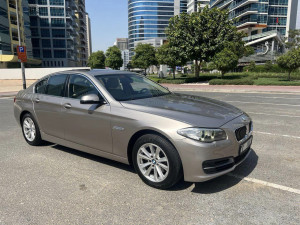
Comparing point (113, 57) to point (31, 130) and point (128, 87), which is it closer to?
point (31, 130)

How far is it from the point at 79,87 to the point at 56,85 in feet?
2.30

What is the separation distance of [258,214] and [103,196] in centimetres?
185

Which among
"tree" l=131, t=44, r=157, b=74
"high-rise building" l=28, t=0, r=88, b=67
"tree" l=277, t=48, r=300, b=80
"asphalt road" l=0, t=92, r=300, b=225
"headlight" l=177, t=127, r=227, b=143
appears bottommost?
"asphalt road" l=0, t=92, r=300, b=225

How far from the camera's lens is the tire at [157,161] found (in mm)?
3104

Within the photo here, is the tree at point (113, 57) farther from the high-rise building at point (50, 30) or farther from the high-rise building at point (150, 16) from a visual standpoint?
the high-rise building at point (150, 16)

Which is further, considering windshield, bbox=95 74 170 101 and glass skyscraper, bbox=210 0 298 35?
glass skyscraper, bbox=210 0 298 35

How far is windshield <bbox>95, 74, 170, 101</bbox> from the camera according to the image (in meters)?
3.99

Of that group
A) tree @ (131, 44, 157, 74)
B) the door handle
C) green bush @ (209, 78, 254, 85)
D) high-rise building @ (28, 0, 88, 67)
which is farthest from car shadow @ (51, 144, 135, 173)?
high-rise building @ (28, 0, 88, 67)

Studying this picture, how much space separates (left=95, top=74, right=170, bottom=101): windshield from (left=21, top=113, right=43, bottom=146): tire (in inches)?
75.6

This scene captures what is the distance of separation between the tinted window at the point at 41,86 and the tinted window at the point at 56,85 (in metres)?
0.15

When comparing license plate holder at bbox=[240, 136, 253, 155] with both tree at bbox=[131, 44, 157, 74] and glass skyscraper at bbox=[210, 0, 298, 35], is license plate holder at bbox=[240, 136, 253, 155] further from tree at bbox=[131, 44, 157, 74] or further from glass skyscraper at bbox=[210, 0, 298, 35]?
glass skyscraper at bbox=[210, 0, 298, 35]

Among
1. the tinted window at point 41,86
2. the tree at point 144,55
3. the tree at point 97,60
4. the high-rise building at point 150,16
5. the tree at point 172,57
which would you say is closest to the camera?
the tinted window at point 41,86

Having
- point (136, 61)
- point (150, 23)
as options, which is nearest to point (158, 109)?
point (136, 61)

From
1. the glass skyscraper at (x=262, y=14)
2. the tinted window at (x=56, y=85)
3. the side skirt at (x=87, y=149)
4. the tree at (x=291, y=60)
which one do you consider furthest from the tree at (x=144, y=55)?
the side skirt at (x=87, y=149)
